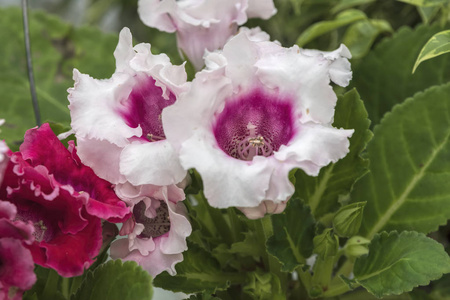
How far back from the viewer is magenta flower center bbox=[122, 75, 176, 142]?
1.48 ft

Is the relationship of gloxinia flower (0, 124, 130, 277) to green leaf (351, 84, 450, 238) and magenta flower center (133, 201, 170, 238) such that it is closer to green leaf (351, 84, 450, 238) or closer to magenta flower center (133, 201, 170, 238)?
magenta flower center (133, 201, 170, 238)

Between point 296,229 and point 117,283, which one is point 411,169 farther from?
point 117,283

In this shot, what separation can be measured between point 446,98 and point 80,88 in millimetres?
339

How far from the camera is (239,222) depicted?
1.65 ft

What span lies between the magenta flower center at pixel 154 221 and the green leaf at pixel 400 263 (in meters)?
0.17

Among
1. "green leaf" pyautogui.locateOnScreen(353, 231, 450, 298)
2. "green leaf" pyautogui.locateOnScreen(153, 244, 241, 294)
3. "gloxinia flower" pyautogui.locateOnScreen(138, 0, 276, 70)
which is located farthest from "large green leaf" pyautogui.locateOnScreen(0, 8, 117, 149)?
"green leaf" pyautogui.locateOnScreen(353, 231, 450, 298)

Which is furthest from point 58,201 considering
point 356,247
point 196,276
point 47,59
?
point 47,59

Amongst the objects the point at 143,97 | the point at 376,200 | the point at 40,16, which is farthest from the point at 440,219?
the point at 40,16

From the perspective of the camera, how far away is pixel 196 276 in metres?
0.48

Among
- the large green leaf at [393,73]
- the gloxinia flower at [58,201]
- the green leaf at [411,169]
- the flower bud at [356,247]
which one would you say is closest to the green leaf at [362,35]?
the large green leaf at [393,73]

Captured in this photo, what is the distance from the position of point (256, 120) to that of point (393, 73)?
285 mm

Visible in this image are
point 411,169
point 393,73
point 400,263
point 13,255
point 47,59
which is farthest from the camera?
point 47,59

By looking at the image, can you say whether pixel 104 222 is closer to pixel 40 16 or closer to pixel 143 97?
pixel 143 97

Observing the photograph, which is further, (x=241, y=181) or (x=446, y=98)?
(x=446, y=98)
